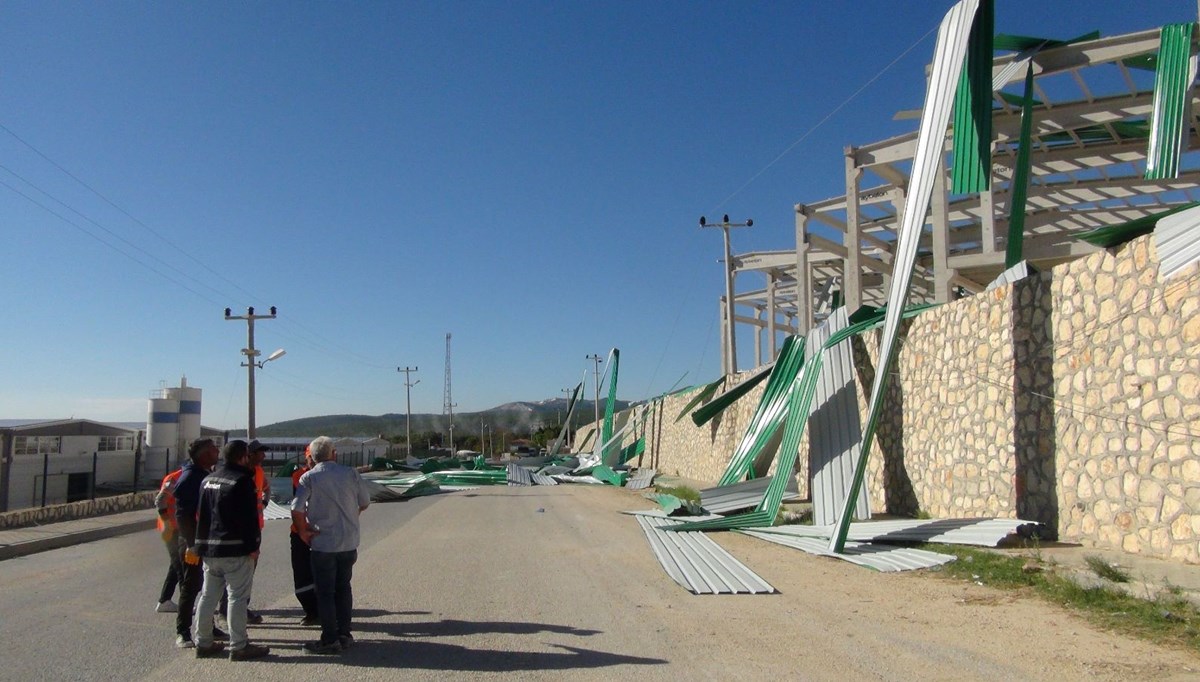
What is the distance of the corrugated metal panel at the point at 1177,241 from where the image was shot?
7801 millimetres

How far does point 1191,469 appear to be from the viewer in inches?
306

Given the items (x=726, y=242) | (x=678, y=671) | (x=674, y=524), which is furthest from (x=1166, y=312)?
(x=726, y=242)

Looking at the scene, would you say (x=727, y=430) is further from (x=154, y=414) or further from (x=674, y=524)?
(x=154, y=414)

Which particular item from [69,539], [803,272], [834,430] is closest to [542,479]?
[803,272]

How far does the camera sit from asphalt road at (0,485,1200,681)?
5.62 m

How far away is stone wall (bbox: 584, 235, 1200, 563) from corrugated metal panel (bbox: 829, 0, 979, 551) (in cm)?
161

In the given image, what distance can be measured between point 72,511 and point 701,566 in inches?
528

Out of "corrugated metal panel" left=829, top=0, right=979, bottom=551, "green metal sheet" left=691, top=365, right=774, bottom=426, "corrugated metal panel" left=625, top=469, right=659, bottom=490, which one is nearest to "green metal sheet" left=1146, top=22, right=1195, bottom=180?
"corrugated metal panel" left=829, top=0, right=979, bottom=551

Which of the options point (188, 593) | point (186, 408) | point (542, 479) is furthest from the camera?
point (186, 408)

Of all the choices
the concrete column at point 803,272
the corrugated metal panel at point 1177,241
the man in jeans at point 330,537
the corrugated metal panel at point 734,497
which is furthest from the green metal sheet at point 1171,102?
the man in jeans at point 330,537

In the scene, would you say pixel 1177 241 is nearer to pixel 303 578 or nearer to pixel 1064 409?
pixel 1064 409

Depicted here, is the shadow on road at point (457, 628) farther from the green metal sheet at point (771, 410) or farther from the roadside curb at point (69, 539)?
the green metal sheet at point (771, 410)

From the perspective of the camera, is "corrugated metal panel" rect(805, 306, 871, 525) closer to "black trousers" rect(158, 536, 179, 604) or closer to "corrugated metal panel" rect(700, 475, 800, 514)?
"corrugated metal panel" rect(700, 475, 800, 514)

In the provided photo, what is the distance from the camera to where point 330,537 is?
630 cm
